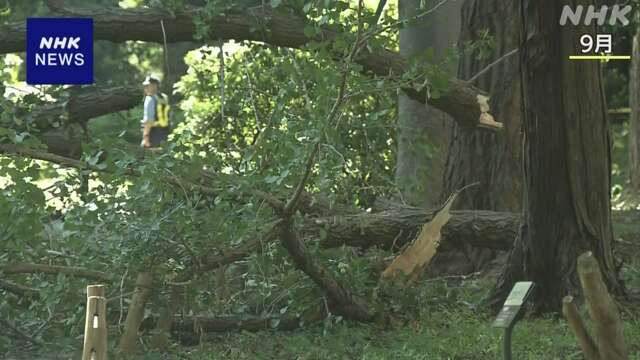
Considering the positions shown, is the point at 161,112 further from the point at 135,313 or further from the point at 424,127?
the point at 135,313

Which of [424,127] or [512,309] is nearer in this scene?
[512,309]

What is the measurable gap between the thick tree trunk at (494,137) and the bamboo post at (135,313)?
4.54 m

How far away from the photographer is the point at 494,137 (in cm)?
1180

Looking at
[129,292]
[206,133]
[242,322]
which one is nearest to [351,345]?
[242,322]

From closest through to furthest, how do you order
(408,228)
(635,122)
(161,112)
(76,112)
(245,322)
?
(245,322)
(408,228)
(76,112)
(635,122)
(161,112)

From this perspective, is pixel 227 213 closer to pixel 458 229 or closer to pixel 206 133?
pixel 458 229

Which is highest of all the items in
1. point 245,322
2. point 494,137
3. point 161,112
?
point 161,112

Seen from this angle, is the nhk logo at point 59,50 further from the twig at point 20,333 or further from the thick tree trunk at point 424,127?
the twig at point 20,333

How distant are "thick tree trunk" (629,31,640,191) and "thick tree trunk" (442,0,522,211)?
737 centimetres

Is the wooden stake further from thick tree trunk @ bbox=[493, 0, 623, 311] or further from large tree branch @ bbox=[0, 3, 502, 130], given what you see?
large tree branch @ bbox=[0, 3, 502, 130]

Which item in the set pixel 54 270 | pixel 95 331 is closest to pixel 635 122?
pixel 54 270

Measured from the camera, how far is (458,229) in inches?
412

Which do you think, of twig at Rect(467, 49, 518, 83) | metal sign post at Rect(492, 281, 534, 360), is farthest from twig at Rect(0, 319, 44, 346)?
twig at Rect(467, 49, 518, 83)

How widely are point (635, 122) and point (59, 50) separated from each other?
10607 mm
